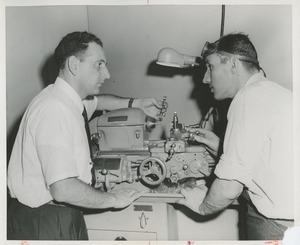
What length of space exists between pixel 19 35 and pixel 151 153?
910 mm

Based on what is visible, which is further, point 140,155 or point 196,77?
point 196,77

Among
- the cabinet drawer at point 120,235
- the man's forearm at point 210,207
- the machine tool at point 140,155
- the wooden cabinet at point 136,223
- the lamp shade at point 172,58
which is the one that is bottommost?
the cabinet drawer at point 120,235

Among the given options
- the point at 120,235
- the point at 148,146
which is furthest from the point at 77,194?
the point at 148,146

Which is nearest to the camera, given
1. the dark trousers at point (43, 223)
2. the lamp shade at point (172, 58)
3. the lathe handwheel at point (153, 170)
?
the dark trousers at point (43, 223)

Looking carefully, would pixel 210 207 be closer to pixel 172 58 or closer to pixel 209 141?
pixel 209 141

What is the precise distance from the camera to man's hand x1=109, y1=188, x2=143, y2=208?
1396 millimetres

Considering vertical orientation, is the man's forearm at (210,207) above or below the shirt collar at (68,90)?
below

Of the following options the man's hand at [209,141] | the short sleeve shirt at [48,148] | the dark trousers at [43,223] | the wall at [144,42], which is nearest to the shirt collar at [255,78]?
the wall at [144,42]

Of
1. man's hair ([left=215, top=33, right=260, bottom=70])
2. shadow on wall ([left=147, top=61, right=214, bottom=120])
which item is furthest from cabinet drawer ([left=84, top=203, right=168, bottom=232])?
shadow on wall ([left=147, top=61, right=214, bottom=120])

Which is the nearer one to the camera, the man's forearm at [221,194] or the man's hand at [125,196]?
the man's forearm at [221,194]

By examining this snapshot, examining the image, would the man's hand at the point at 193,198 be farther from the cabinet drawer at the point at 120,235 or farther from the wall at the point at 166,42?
the wall at the point at 166,42

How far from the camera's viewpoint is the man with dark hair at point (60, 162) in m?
1.26

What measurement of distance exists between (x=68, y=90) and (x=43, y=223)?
588 mm

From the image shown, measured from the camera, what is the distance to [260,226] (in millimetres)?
1368
